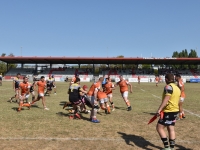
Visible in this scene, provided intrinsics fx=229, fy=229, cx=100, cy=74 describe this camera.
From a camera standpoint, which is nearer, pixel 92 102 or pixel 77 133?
pixel 77 133

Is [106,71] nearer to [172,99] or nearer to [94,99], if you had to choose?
[94,99]

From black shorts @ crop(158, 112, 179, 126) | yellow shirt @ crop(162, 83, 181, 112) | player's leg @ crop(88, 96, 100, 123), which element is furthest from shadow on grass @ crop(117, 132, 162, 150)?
player's leg @ crop(88, 96, 100, 123)

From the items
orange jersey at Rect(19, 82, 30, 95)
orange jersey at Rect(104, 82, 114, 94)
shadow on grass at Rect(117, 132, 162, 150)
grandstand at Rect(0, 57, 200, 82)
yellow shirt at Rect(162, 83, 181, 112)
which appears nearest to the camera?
yellow shirt at Rect(162, 83, 181, 112)

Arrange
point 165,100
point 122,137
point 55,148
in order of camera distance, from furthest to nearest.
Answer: point 122,137
point 55,148
point 165,100

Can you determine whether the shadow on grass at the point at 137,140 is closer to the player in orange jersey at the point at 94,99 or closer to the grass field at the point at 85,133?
the grass field at the point at 85,133

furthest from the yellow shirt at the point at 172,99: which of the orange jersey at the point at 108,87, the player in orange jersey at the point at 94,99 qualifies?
the orange jersey at the point at 108,87

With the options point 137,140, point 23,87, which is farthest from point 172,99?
point 23,87

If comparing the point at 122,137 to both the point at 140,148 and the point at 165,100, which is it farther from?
the point at 165,100

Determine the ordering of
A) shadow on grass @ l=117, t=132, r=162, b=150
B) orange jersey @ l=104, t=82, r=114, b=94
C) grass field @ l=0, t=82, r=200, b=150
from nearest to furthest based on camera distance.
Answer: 1. grass field @ l=0, t=82, r=200, b=150
2. shadow on grass @ l=117, t=132, r=162, b=150
3. orange jersey @ l=104, t=82, r=114, b=94

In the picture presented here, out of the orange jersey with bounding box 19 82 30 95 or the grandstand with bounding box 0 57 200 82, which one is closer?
the orange jersey with bounding box 19 82 30 95

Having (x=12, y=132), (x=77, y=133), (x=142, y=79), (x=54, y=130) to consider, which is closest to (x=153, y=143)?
(x=77, y=133)

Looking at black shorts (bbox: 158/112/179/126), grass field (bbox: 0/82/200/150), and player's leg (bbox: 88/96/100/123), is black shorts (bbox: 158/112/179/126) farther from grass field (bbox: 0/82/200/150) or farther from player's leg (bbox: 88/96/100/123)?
player's leg (bbox: 88/96/100/123)

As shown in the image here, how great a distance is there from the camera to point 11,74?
2490 inches

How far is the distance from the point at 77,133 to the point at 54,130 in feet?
2.80
